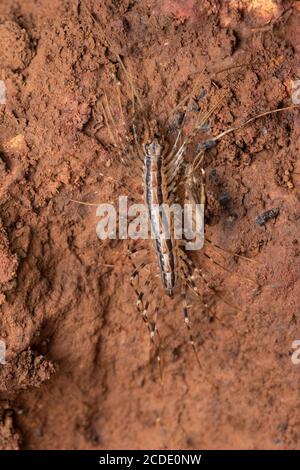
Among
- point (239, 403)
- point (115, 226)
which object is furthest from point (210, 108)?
point (239, 403)

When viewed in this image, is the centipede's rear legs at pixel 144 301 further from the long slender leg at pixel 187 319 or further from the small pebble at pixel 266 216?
the small pebble at pixel 266 216

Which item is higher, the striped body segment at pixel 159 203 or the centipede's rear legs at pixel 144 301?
the striped body segment at pixel 159 203

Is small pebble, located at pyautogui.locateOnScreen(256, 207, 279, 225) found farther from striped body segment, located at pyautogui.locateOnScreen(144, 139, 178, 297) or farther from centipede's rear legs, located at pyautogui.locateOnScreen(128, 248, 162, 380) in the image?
centipede's rear legs, located at pyautogui.locateOnScreen(128, 248, 162, 380)

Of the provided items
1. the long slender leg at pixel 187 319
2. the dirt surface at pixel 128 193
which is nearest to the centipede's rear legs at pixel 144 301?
the dirt surface at pixel 128 193

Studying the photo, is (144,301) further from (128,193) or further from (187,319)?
(128,193)

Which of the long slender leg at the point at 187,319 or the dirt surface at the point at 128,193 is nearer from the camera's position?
the dirt surface at the point at 128,193

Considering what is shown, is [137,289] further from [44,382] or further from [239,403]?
[239,403]
